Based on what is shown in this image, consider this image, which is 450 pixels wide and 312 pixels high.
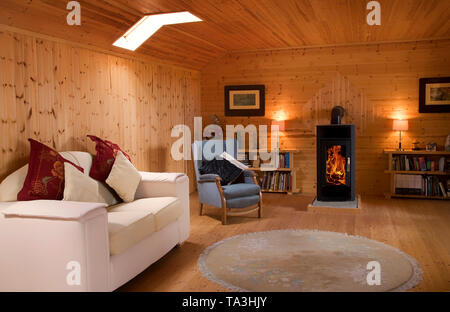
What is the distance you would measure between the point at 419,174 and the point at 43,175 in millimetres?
5434

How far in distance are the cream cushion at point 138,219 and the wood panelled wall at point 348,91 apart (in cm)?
368

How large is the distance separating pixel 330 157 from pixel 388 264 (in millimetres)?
2538

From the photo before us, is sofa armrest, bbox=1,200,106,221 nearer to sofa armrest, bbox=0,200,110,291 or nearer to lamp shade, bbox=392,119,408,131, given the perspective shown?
sofa armrest, bbox=0,200,110,291

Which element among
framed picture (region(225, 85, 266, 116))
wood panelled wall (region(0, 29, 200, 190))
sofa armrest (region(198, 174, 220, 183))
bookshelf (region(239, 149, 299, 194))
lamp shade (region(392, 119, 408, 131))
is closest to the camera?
wood panelled wall (region(0, 29, 200, 190))

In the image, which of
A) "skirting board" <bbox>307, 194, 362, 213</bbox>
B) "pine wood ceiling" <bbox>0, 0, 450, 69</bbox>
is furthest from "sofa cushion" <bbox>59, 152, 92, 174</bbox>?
"skirting board" <bbox>307, 194, 362, 213</bbox>

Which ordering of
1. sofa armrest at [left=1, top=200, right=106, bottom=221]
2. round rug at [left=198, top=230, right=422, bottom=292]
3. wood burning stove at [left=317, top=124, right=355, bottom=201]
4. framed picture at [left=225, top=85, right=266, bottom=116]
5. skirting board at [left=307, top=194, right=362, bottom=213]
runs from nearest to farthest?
1. sofa armrest at [left=1, top=200, right=106, bottom=221]
2. round rug at [left=198, top=230, right=422, bottom=292]
3. skirting board at [left=307, top=194, right=362, bottom=213]
4. wood burning stove at [left=317, top=124, right=355, bottom=201]
5. framed picture at [left=225, top=85, right=266, bottom=116]

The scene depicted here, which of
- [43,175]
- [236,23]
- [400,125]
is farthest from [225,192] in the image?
[400,125]

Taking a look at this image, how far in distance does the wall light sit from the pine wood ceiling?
0.10 metres

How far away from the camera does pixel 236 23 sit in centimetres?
509

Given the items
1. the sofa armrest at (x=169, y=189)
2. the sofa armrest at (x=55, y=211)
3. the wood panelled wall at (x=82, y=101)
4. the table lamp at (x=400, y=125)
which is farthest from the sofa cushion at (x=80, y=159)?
the table lamp at (x=400, y=125)

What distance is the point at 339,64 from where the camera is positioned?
6.85 metres

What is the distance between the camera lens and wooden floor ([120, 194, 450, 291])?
3.32 meters

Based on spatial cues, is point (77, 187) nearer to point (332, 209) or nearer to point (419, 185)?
point (332, 209)
